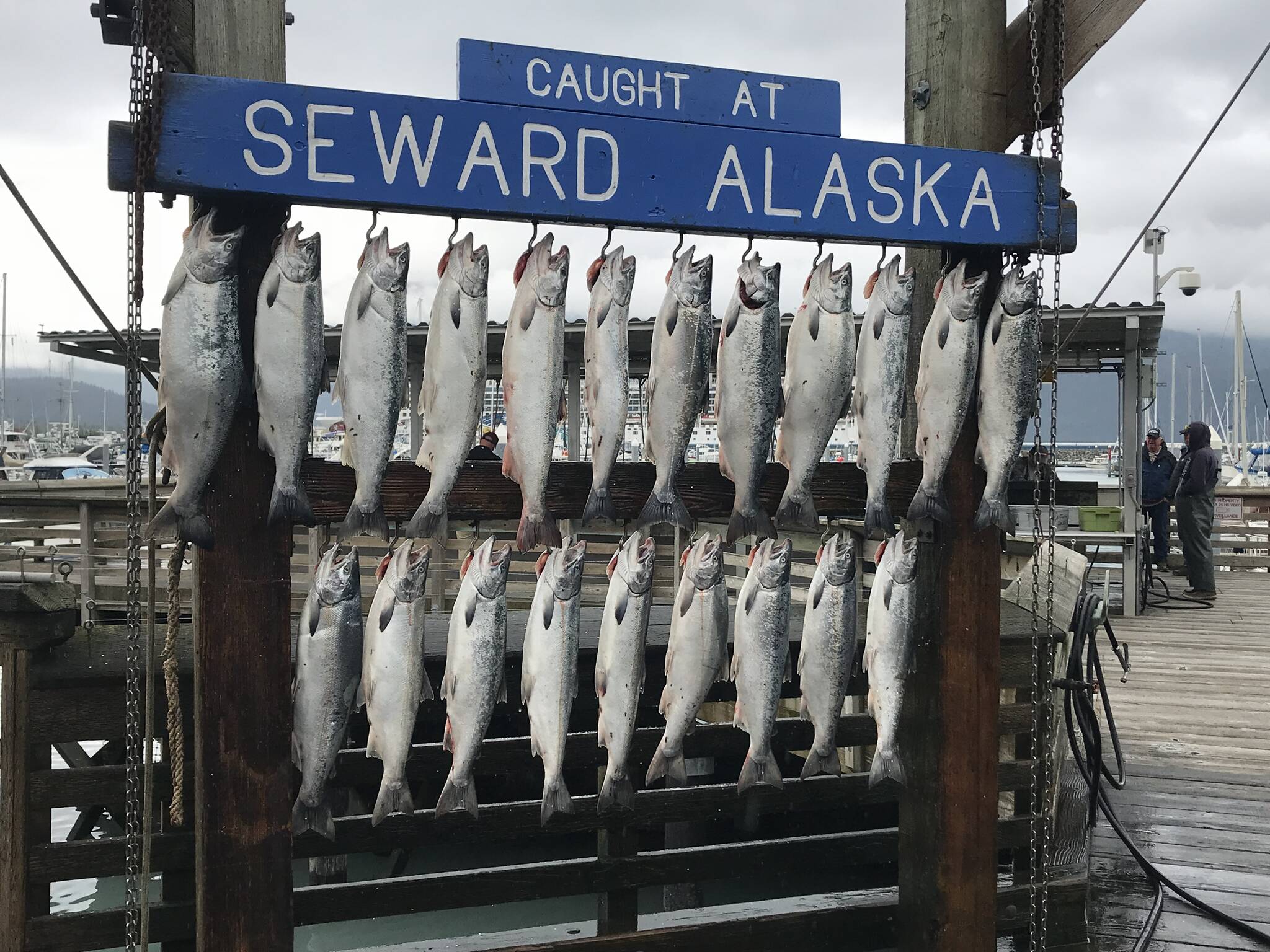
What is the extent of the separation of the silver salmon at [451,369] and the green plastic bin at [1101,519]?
884 centimetres

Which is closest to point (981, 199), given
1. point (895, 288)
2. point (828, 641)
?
point (895, 288)

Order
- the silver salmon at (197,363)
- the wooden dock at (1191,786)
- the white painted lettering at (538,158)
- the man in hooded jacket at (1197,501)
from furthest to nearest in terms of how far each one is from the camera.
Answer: the man in hooded jacket at (1197,501) < the wooden dock at (1191,786) < the white painted lettering at (538,158) < the silver salmon at (197,363)

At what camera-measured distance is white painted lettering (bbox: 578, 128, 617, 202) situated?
7.43 feet

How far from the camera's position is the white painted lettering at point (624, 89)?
2.30 meters

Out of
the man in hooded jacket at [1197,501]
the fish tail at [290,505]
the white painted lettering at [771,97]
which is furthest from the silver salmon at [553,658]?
the man in hooded jacket at [1197,501]

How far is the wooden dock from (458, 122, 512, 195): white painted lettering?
3.28 m

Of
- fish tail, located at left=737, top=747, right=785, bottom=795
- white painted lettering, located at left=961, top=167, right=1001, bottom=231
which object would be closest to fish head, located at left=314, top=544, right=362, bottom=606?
fish tail, located at left=737, top=747, right=785, bottom=795

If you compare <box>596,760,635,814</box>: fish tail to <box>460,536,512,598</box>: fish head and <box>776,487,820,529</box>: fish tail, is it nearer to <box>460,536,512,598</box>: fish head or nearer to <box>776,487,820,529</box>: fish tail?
<box>460,536,512,598</box>: fish head

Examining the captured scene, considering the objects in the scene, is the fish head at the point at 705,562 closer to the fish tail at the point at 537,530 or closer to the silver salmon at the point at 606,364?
the silver salmon at the point at 606,364

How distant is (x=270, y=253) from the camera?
2209 millimetres

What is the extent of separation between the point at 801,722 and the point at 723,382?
174 centimetres

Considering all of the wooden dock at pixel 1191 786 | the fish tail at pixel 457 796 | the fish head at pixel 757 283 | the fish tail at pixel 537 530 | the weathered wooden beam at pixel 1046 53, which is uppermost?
the weathered wooden beam at pixel 1046 53

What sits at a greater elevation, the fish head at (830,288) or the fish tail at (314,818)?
the fish head at (830,288)

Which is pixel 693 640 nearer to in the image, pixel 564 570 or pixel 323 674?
pixel 564 570
